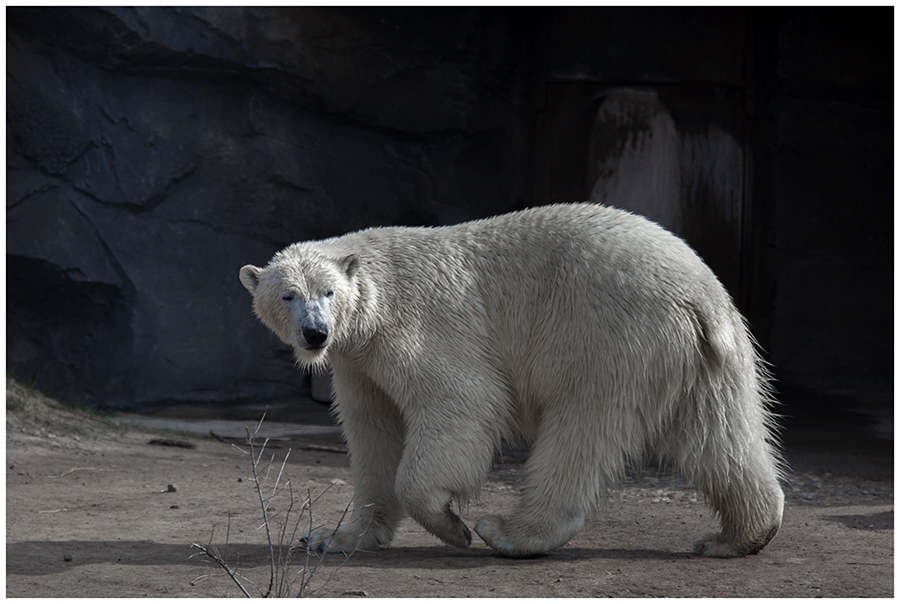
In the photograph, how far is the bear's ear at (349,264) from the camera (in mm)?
3754

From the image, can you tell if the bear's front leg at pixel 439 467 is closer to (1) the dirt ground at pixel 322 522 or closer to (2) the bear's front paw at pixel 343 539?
(1) the dirt ground at pixel 322 522

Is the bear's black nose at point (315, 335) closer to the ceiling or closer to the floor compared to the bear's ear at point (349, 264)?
closer to the floor

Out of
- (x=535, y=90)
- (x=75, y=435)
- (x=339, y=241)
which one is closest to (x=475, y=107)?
(x=535, y=90)

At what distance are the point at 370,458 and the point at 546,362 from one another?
2.94 feet

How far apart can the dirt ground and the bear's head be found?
1.65 ft

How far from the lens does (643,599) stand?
312 cm

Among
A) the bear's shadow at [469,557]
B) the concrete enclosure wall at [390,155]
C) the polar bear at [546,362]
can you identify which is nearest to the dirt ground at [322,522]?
→ the bear's shadow at [469,557]

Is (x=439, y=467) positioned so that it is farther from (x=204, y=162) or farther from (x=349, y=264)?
(x=204, y=162)

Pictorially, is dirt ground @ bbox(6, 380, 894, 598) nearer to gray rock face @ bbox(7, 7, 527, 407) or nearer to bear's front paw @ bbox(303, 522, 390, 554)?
bear's front paw @ bbox(303, 522, 390, 554)

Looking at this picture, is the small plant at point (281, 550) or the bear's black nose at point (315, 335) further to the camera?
the bear's black nose at point (315, 335)

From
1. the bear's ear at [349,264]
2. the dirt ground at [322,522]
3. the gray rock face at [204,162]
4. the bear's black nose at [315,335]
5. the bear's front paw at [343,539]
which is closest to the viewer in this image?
the dirt ground at [322,522]

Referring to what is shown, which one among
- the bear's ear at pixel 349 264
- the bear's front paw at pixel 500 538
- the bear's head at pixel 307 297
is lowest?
the bear's front paw at pixel 500 538

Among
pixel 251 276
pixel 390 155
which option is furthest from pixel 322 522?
Answer: pixel 390 155

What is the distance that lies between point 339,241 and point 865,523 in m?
2.89
